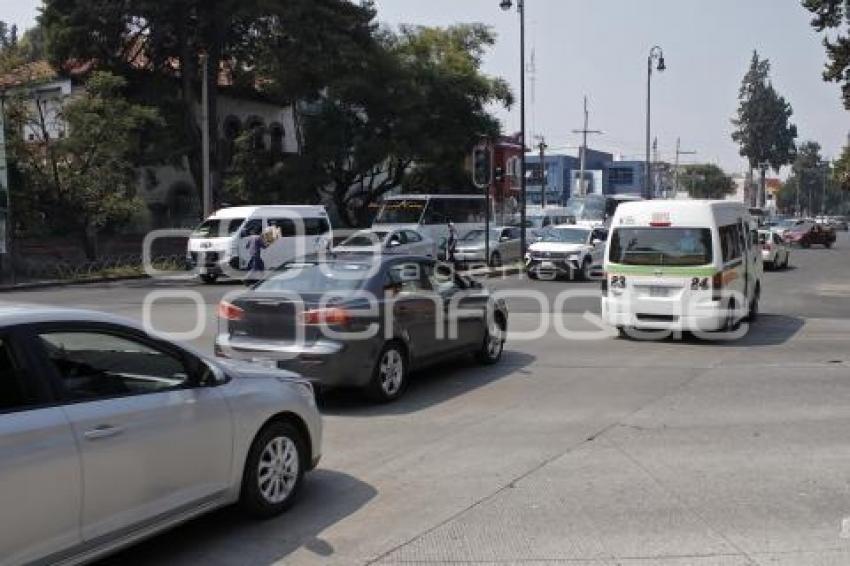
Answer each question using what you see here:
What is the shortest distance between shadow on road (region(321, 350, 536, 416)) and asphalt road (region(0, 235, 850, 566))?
1.6 inches

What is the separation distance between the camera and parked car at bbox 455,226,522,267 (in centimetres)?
3306

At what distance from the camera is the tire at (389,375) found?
9.21 m

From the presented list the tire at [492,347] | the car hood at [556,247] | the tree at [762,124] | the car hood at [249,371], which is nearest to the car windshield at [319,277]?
the tire at [492,347]

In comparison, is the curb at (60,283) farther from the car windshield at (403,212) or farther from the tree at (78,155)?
the car windshield at (403,212)

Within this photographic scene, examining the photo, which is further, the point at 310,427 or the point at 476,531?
the point at 310,427

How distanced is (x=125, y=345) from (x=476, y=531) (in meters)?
2.30

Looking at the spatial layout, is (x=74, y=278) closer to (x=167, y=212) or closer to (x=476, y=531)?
(x=167, y=212)

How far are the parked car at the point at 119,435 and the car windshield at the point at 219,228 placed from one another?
23.0 m

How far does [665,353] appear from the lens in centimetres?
1310

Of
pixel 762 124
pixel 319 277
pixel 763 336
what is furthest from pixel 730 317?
pixel 762 124

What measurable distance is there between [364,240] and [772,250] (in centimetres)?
1435

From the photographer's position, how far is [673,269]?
46.2 ft

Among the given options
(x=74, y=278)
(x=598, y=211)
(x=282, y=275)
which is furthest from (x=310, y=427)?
(x=598, y=211)

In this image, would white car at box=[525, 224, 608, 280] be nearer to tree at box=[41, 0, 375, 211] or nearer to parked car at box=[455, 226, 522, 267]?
parked car at box=[455, 226, 522, 267]
